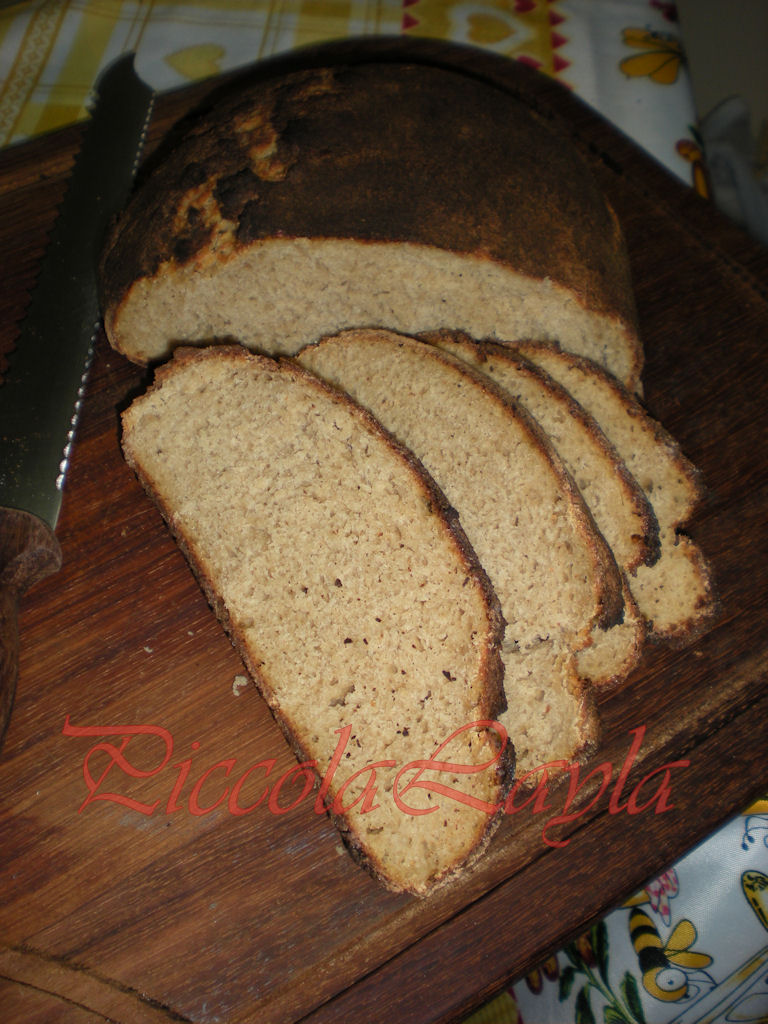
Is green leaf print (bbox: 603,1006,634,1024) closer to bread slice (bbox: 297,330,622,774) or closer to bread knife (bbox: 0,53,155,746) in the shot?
bread slice (bbox: 297,330,622,774)

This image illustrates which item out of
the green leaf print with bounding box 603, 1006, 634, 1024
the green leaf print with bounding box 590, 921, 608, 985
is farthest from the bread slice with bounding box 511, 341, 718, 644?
the green leaf print with bounding box 603, 1006, 634, 1024

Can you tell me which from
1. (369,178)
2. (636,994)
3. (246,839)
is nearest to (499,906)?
(246,839)

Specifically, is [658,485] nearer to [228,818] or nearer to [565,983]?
[228,818]

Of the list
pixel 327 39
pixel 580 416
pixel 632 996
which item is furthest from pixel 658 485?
pixel 327 39

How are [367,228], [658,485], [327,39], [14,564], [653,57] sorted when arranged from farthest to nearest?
[653,57], [327,39], [658,485], [367,228], [14,564]

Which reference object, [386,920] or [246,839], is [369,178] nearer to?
[246,839]

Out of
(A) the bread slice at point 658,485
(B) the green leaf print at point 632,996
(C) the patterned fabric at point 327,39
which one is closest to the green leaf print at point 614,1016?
(B) the green leaf print at point 632,996
